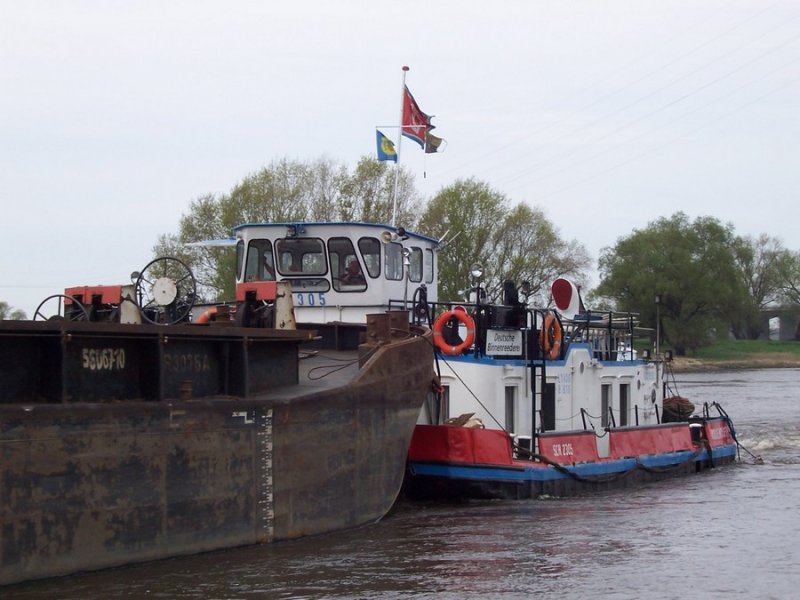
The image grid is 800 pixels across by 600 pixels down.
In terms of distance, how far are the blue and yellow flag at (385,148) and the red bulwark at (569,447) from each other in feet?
20.5

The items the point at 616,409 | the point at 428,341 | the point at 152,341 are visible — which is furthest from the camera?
the point at 616,409

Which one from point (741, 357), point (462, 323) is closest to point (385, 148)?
point (462, 323)

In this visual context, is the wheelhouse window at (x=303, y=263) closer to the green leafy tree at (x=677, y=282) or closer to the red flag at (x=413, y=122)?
the red flag at (x=413, y=122)

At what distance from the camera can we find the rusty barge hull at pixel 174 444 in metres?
9.70

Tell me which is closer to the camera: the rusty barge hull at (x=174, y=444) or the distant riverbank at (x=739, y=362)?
the rusty barge hull at (x=174, y=444)

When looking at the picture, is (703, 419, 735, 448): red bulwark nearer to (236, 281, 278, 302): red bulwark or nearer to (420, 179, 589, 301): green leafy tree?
(236, 281, 278, 302): red bulwark

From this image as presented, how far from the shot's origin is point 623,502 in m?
16.5

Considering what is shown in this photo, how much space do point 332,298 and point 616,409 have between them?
570 centimetres

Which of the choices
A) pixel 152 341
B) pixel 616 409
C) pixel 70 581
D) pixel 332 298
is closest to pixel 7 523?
pixel 70 581

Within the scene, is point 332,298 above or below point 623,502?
above

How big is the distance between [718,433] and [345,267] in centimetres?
893

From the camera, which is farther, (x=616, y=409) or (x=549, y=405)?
(x=616, y=409)

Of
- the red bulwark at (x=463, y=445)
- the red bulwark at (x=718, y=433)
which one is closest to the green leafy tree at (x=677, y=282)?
the red bulwark at (x=718, y=433)

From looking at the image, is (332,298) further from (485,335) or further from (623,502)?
(623,502)
